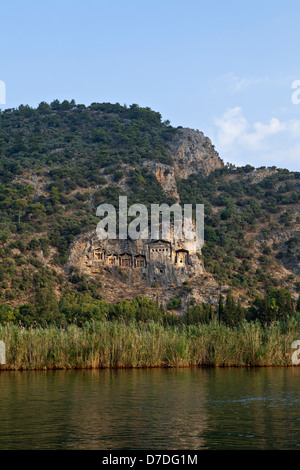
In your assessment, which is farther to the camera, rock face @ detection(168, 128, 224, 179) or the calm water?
rock face @ detection(168, 128, 224, 179)

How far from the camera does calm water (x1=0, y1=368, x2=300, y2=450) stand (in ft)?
40.7

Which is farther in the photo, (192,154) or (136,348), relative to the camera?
→ (192,154)

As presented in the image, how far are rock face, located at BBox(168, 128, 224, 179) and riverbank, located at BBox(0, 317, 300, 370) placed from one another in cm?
8766

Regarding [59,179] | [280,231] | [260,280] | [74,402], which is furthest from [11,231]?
[74,402]

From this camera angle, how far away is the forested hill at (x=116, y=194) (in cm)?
7538

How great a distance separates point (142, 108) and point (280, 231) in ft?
202

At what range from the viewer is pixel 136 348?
29328 mm

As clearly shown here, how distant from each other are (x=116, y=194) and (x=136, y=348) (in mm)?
66939

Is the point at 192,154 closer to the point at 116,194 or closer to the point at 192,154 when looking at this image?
the point at 192,154

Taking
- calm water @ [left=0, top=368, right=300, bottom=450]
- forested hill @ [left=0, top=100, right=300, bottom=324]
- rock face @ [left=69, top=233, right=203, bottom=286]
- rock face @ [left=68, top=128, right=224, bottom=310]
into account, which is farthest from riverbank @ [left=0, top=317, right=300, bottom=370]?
rock face @ [left=69, top=233, right=203, bottom=286]

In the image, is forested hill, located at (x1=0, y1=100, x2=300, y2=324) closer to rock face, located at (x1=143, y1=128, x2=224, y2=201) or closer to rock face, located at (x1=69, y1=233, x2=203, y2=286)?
rock face, located at (x1=143, y1=128, x2=224, y2=201)

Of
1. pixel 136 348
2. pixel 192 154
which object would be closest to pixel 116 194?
pixel 192 154

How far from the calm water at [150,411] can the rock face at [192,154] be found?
94170 mm
